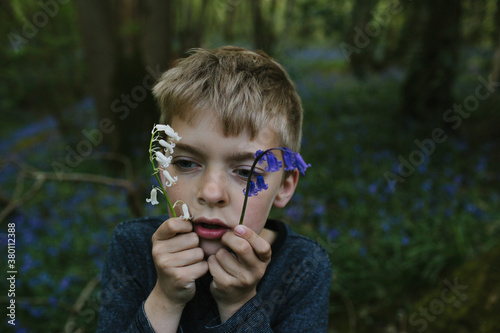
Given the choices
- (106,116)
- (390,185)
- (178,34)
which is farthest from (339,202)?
(178,34)

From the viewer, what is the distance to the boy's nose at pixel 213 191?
1235 millimetres

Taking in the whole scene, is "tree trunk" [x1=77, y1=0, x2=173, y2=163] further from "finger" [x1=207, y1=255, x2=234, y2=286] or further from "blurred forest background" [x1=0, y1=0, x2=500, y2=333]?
"finger" [x1=207, y1=255, x2=234, y2=286]

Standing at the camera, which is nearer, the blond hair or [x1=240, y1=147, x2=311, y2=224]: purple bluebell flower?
[x1=240, y1=147, x2=311, y2=224]: purple bluebell flower

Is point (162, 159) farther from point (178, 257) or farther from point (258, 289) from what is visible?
point (258, 289)

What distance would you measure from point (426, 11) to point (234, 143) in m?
6.08

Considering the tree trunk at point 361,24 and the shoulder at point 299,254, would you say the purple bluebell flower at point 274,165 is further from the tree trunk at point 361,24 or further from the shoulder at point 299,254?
the tree trunk at point 361,24

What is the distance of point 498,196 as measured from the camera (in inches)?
171

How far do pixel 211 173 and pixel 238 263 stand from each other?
309 millimetres

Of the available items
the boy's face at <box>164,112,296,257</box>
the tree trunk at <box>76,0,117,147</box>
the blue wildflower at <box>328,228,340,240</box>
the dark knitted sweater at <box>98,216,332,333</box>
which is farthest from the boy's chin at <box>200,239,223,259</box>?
the tree trunk at <box>76,0,117,147</box>

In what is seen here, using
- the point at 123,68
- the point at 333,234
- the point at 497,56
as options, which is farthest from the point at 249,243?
the point at 497,56

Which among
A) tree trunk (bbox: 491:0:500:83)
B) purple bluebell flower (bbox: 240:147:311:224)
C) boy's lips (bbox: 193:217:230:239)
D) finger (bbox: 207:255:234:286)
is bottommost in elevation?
finger (bbox: 207:255:234:286)

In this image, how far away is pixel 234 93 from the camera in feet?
4.49

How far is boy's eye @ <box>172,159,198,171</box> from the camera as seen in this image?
4.38ft

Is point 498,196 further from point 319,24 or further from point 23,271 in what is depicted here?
point 23,271
